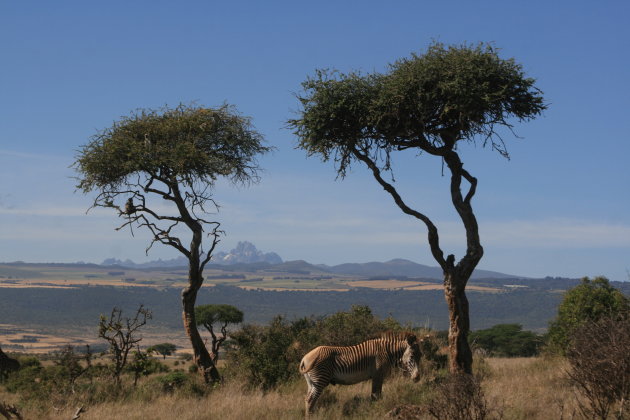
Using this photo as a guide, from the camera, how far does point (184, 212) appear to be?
945 inches

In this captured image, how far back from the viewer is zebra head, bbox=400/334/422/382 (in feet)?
53.7

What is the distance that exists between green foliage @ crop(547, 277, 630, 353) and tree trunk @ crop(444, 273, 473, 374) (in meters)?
8.00

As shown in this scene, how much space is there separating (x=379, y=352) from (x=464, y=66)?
836cm

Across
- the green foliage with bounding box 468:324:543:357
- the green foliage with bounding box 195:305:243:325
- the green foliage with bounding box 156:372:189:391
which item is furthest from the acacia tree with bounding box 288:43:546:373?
the green foliage with bounding box 468:324:543:357

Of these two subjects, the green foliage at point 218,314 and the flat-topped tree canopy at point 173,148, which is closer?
the flat-topped tree canopy at point 173,148

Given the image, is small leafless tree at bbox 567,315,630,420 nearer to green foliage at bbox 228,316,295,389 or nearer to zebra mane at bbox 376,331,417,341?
zebra mane at bbox 376,331,417,341

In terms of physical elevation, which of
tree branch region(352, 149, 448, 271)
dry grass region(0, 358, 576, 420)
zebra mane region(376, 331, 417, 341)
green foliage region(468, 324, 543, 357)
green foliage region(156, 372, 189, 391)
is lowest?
green foliage region(468, 324, 543, 357)

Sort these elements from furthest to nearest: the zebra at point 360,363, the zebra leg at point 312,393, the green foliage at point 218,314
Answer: the green foliage at point 218,314 < the zebra at point 360,363 < the zebra leg at point 312,393

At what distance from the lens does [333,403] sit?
15852mm

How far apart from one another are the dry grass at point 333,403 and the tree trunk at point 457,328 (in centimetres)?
84

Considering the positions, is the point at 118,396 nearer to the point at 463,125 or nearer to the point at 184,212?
the point at 184,212

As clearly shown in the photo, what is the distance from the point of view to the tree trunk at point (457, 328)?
18.3 metres

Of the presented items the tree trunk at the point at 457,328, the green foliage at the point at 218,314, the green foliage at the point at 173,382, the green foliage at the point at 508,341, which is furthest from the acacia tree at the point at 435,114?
the green foliage at the point at 508,341

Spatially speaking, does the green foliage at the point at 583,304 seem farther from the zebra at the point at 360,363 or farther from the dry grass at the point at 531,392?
the zebra at the point at 360,363
